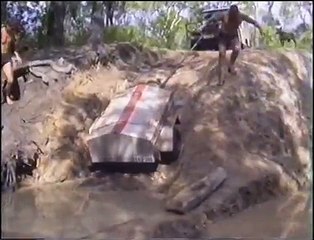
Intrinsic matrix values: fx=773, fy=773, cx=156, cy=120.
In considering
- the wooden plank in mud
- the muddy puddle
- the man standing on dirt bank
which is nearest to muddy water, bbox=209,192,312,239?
the wooden plank in mud

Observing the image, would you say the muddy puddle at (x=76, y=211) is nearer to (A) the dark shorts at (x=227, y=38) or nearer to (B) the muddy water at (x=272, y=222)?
(B) the muddy water at (x=272, y=222)

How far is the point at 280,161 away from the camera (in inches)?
106

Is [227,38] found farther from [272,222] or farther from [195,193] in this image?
[272,222]

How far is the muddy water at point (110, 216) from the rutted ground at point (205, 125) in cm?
1

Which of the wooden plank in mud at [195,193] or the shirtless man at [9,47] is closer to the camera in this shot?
the wooden plank in mud at [195,193]

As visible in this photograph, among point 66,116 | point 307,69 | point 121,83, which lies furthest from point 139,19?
point 307,69

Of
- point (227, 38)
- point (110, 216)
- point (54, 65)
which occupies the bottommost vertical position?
point (110, 216)

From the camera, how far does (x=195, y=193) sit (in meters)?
2.66

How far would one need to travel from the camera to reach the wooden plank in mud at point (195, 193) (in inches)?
104

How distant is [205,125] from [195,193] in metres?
0.24

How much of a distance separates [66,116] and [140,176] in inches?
13.5

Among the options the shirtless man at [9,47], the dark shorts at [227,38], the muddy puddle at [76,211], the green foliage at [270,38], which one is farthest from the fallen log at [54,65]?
the green foliage at [270,38]

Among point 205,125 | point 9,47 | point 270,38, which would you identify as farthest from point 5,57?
point 270,38

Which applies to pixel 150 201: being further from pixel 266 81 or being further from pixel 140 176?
pixel 266 81
